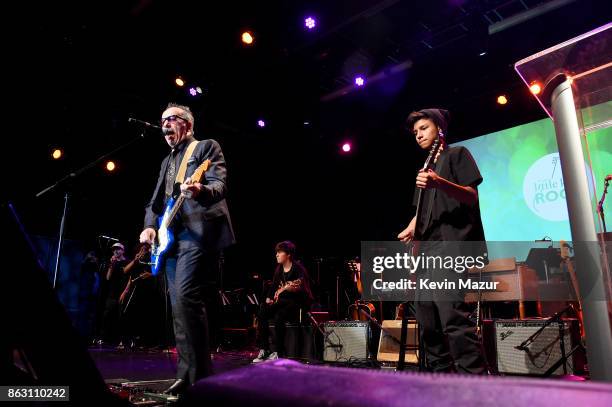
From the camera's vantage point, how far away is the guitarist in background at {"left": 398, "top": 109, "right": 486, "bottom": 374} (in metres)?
2.61

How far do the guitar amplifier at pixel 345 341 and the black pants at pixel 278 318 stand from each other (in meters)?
0.61

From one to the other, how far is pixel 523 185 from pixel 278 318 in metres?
5.34

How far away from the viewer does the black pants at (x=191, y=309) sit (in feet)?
9.21

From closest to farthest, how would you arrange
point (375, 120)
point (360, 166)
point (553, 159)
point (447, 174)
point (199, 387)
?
1. point (199, 387)
2. point (447, 174)
3. point (553, 159)
4. point (375, 120)
5. point (360, 166)

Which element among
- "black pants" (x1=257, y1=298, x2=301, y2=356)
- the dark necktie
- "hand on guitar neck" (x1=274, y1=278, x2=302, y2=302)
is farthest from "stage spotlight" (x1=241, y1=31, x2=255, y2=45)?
the dark necktie

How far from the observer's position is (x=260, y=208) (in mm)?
13250

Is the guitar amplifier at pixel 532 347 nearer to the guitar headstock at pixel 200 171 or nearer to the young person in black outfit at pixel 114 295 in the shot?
the guitar headstock at pixel 200 171

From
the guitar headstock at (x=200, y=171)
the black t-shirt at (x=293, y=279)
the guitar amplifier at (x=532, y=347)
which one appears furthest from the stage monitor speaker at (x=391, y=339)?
the guitar headstock at (x=200, y=171)

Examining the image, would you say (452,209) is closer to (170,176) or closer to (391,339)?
(170,176)

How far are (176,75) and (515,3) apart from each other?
6552 millimetres

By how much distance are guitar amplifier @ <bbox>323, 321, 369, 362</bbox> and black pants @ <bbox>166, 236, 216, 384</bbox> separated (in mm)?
4221

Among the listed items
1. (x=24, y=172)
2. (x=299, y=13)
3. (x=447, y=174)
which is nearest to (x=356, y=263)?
(x=299, y=13)

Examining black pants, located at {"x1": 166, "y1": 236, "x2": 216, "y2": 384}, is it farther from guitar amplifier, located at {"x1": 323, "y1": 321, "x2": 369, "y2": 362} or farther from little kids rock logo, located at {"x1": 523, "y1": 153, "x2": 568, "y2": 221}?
little kids rock logo, located at {"x1": 523, "y1": 153, "x2": 568, "y2": 221}

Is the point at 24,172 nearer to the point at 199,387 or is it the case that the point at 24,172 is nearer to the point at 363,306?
the point at 363,306
